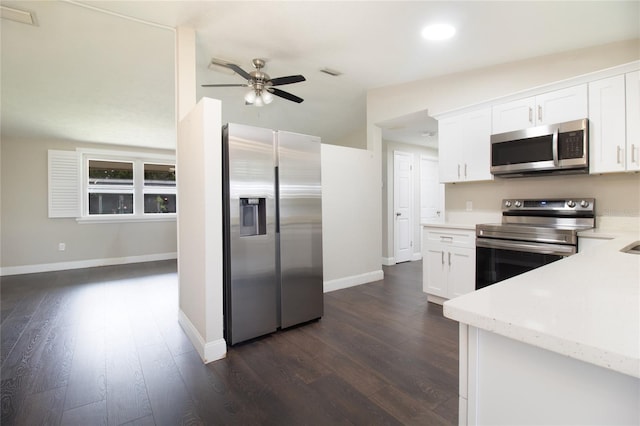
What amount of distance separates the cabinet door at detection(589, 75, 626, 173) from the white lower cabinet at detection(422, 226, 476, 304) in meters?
1.15

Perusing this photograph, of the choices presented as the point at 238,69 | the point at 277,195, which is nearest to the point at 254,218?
the point at 277,195

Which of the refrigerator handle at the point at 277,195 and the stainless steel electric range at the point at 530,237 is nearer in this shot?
the stainless steel electric range at the point at 530,237

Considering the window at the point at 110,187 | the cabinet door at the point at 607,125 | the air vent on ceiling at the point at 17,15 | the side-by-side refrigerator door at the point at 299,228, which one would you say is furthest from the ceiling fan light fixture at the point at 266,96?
the window at the point at 110,187

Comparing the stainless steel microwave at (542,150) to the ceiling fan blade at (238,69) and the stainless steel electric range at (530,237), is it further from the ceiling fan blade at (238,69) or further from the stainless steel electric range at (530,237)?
the ceiling fan blade at (238,69)

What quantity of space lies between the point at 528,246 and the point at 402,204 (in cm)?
335

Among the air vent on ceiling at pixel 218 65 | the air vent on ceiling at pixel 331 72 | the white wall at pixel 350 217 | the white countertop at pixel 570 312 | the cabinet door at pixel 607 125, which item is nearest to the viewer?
the white countertop at pixel 570 312

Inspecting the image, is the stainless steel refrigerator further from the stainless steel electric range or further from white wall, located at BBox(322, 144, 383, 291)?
the stainless steel electric range

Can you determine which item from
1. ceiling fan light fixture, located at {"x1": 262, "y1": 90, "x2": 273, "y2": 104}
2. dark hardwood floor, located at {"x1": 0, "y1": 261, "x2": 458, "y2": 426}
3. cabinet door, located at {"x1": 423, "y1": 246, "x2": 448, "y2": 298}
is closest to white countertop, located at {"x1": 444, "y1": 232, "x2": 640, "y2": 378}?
dark hardwood floor, located at {"x1": 0, "y1": 261, "x2": 458, "y2": 426}

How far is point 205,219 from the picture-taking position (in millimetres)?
2160

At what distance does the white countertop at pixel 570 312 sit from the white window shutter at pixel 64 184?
22.1 feet

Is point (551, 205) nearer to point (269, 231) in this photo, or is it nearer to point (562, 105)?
point (562, 105)

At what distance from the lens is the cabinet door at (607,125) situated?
230 centimetres

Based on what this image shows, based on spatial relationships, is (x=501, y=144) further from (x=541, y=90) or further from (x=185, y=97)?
(x=185, y=97)

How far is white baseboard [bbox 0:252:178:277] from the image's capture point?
4914 millimetres
